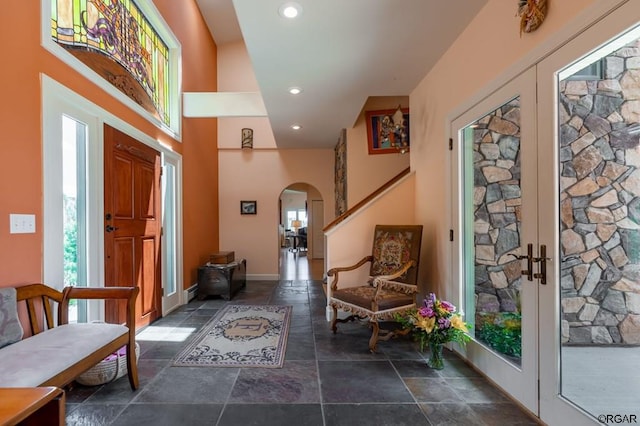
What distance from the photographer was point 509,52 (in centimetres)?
197

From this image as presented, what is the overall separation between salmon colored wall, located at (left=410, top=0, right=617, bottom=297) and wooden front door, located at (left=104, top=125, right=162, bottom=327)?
3.02 metres

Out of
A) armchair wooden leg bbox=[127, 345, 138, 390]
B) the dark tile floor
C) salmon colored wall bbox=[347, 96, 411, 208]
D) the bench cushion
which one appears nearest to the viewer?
the bench cushion

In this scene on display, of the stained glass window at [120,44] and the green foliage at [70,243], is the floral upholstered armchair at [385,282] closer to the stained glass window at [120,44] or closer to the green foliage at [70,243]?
the green foliage at [70,243]

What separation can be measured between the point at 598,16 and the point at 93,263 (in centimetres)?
361

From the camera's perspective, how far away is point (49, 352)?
158cm

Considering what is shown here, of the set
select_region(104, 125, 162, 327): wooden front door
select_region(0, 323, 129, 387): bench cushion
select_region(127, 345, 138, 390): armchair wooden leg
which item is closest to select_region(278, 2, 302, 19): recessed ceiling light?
select_region(104, 125, 162, 327): wooden front door

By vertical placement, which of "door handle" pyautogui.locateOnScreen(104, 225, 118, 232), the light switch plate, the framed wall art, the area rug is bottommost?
the area rug

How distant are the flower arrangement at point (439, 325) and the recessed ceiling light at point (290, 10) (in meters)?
2.37

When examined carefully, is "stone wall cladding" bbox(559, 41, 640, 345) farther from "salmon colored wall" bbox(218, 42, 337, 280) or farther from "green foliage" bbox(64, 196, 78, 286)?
"salmon colored wall" bbox(218, 42, 337, 280)

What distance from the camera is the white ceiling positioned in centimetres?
220

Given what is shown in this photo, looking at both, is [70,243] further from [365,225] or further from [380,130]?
[380,130]

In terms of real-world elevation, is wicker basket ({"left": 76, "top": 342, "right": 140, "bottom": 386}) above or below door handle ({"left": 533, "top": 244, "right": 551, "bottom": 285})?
below

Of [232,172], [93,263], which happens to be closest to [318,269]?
[232,172]

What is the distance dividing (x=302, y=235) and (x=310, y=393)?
10727mm
